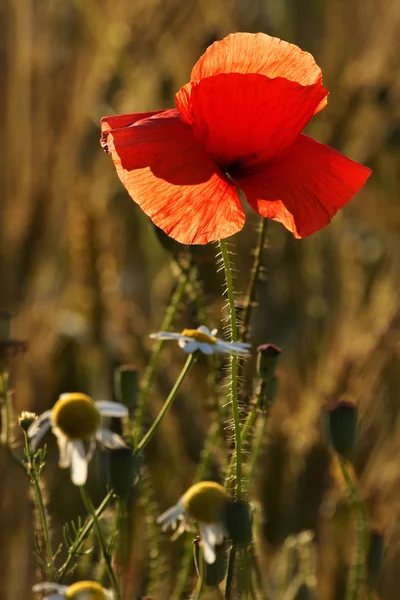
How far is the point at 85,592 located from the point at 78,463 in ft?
0.19

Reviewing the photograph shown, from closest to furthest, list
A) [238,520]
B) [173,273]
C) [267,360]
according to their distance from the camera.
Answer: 1. [238,520]
2. [267,360]
3. [173,273]

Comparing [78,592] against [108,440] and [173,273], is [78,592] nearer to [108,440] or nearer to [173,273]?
[108,440]

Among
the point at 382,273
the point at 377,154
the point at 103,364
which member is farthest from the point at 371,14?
the point at 103,364

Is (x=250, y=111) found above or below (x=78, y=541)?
above

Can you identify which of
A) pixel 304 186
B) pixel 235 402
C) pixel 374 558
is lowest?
pixel 374 558

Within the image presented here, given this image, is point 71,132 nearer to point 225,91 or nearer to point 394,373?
point 394,373

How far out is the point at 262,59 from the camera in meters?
0.54

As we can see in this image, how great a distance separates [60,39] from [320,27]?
42 cm

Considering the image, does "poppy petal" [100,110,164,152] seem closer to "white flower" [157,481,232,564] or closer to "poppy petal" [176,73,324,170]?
"poppy petal" [176,73,324,170]

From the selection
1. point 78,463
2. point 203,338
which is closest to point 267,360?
point 203,338

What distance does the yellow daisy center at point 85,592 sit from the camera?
18.3 inches

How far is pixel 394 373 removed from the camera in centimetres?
110

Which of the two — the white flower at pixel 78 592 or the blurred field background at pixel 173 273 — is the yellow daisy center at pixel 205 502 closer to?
the white flower at pixel 78 592

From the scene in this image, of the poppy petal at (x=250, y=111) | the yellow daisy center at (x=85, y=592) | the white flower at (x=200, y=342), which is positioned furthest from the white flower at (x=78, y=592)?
the poppy petal at (x=250, y=111)
